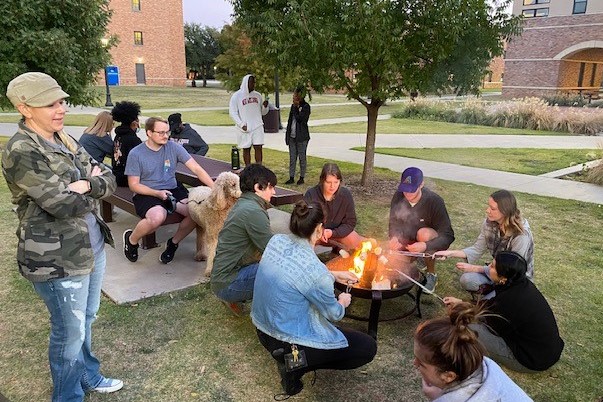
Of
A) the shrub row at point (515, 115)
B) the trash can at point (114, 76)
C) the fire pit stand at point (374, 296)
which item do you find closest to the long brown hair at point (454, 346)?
the fire pit stand at point (374, 296)

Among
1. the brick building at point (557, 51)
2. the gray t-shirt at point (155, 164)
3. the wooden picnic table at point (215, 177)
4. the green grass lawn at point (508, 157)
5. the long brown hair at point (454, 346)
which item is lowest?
the green grass lawn at point (508, 157)

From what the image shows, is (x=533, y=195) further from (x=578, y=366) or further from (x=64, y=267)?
(x=64, y=267)

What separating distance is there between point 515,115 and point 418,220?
17142 millimetres

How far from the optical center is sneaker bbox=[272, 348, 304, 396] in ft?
9.48

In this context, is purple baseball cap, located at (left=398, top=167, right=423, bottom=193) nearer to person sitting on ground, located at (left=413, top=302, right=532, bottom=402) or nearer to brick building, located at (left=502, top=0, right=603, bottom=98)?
person sitting on ground, located at (left=413, top=302, right=532, bottom=402)

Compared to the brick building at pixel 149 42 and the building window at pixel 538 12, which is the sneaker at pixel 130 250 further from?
the brick building at pixel 149 42

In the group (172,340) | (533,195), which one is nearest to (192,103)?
(533,195)

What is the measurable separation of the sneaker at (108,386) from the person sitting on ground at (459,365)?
2109mm

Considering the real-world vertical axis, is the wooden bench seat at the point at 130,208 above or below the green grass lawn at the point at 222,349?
above

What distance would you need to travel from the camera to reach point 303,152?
9016mm

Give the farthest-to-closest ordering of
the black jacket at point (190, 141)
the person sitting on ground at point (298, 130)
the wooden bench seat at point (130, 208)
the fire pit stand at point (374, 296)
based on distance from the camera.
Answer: the person sitting on ground at point (298, 130) → the black jacket at point (190, 141) → the wooden bench seat at point (130, 208) → the fire pit stand at point (374, 296)

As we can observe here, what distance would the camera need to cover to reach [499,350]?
331cm

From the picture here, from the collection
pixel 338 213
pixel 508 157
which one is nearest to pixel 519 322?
pixel 338 213

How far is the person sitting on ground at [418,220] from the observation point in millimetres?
4387
